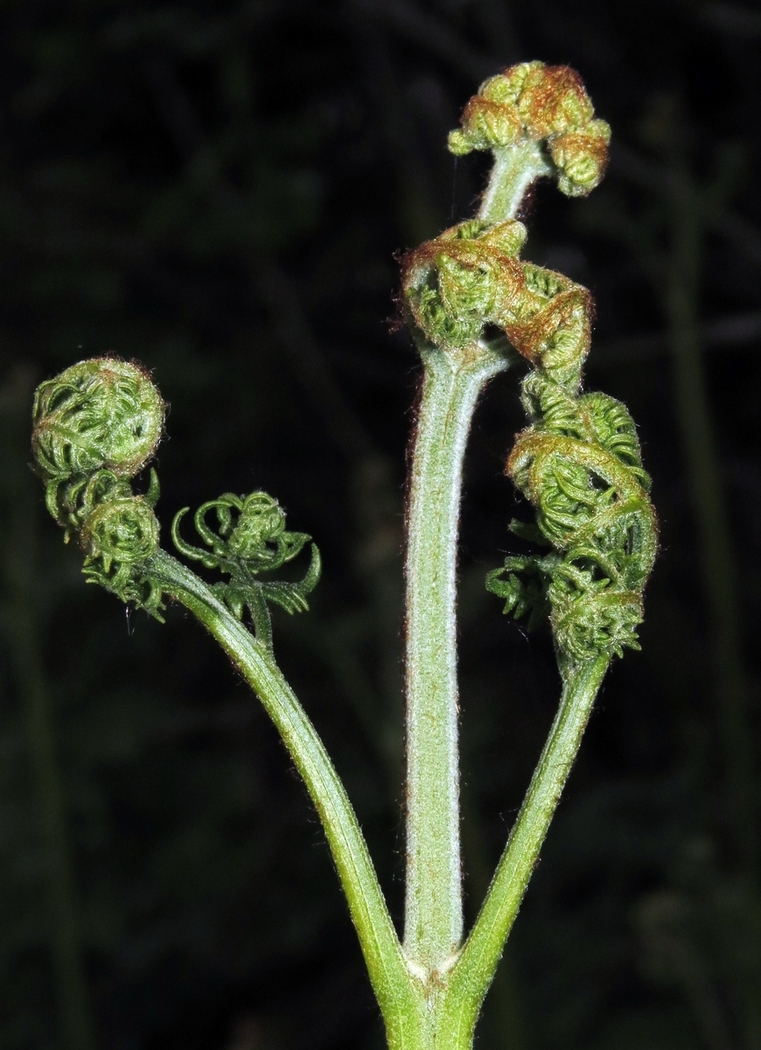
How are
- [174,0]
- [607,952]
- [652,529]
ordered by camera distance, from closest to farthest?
1. [652,529]
2. [607,952]
3. [174,0]

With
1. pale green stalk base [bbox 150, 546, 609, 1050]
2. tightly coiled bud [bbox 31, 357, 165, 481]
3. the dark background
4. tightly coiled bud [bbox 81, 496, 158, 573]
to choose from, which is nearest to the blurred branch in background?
the dark background

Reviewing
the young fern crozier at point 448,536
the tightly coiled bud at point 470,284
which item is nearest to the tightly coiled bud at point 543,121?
the young fern crozier at point 448,536

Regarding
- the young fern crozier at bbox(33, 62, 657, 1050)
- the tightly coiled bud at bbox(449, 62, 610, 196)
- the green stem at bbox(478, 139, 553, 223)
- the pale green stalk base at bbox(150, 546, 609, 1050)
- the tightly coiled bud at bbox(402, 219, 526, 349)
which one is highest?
the tightly coiled bud at bbox(449, 62, 610, 196)

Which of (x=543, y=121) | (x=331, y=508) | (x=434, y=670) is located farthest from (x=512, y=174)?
(x=331, y=508)

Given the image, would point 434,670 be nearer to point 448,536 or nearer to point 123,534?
point 448,536

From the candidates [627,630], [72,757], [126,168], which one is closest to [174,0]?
[126,168]

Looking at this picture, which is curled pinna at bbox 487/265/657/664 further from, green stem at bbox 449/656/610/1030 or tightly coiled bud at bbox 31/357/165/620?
tightly coiled bud at bbox 31/357/165/620

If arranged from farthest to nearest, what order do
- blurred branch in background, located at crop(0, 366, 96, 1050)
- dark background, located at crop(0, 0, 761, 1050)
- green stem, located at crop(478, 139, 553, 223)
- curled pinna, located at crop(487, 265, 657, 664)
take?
dark background, located at crop(0, 0, 761, 1050) → blurred branch in background, located at crop(0, 366, 96, 1050) → green stem, located at crop(478, 139, 553, 223) → curled pinna, located at crop(487, 265, 657, 664)

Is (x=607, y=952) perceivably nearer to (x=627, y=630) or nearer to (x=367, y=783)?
(x=367, y=783)
